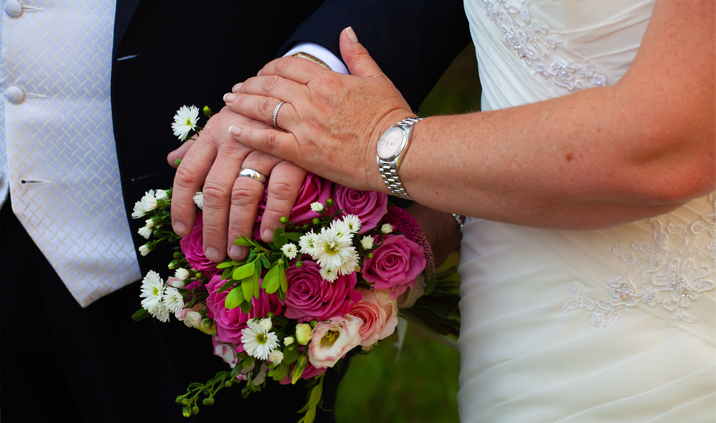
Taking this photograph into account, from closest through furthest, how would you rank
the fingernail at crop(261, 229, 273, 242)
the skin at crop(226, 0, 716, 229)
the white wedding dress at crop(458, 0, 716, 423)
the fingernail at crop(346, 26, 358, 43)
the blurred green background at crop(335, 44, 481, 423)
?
the skin at crop(226, 0, 716, 229) < the white wedding dress at crop(458, 0, 716, 423) < the fingernail at crop(261, 229, 273, 242) < the fingernail at crop(346, 26, 358, 43) < the blurred green background at crop(335, 44, 481, 423)

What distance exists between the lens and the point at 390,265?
1.01m

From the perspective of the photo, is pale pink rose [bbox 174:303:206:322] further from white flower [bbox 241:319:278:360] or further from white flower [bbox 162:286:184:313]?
white flower [bbox 241:319:278:360]

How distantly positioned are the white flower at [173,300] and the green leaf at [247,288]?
0.71 feet

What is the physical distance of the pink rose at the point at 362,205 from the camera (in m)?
0.98

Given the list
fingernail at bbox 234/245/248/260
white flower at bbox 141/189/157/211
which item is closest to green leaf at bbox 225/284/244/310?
fingernail at bbox 234/245/248/260

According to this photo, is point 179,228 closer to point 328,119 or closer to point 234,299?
point 234,299

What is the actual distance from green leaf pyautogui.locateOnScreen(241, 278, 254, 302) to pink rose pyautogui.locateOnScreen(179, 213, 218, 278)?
0.17 meters

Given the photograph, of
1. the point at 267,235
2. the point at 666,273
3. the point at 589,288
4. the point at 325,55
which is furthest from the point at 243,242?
the point at 666,273

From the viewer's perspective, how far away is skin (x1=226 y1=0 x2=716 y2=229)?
658mm

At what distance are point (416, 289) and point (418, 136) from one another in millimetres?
545

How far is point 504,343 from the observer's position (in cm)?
111

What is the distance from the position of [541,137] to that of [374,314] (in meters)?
0.52

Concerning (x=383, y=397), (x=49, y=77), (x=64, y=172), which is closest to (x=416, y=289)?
(x=64, y=172)

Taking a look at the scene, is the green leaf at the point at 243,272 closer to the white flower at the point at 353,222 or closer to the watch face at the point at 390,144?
the white flower at the point at 353,222
